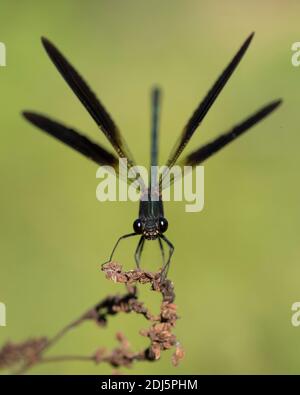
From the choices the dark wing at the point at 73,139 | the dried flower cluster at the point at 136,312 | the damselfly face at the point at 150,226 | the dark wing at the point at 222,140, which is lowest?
the dried flower cluster at the point at 136,312

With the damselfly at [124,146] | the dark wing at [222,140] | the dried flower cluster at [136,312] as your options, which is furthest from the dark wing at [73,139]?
the dried flower cluster at [136,312]

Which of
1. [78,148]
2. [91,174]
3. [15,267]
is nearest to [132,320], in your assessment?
[15,267]

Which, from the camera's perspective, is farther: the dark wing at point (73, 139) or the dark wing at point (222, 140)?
the dark wing at point (222, 140)

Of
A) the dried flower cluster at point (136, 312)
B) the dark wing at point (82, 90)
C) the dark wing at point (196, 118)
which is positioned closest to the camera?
the dried flower cluster at point (136, 312)

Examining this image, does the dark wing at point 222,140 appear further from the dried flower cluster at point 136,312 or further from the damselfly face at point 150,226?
the dried flower cluster at point 136,312

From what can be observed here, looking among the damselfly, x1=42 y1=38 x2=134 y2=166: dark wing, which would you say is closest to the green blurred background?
the damselfly

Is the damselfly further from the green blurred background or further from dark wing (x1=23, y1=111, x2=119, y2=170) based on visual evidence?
the green blurred background
